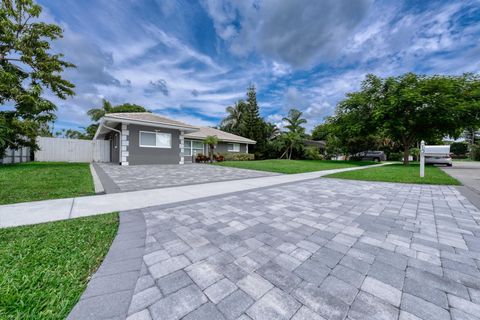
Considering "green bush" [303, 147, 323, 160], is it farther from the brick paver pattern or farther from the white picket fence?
the white picket fence

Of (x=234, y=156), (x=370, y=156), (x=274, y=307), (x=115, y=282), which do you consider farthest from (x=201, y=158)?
(x=370, y=156)

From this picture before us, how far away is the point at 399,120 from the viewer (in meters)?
14.9

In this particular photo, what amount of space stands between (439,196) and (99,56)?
105 feet

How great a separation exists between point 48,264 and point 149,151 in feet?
40.7

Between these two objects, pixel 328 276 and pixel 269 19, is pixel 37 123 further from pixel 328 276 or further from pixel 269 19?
pixel 328 276

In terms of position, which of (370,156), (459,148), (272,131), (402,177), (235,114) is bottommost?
(402,177)

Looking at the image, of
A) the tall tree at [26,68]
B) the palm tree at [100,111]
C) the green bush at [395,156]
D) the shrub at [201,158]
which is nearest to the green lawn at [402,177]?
the shrub at [201,158]

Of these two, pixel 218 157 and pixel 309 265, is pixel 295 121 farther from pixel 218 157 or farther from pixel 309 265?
pixel 309 265

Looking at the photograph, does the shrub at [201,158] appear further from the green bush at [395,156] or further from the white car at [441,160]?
the green bush at [395,156]

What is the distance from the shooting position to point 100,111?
Result: 2558 centimetres

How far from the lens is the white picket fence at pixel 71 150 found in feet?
49.3

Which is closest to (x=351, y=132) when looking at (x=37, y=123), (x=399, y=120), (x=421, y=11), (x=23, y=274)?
(x=399, y=120)

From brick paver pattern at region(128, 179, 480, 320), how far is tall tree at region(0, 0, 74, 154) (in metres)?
13.3

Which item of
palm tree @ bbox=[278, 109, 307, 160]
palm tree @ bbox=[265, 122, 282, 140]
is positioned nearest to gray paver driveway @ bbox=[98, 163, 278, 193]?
palm tree @ bbox=[278, 109, 307, 160]
